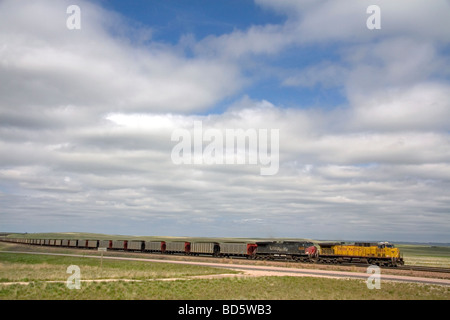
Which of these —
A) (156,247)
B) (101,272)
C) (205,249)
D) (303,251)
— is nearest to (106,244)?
(156,247)

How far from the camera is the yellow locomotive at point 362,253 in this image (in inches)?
1997

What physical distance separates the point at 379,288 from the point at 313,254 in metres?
28.6

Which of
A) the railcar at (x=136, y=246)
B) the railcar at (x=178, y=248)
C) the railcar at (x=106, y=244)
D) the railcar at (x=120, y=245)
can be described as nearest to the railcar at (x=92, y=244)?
the railcar at (x=106, y=244)

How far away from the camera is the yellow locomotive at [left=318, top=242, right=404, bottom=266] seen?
50.7 meters

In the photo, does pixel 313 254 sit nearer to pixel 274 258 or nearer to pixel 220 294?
pixel 274 258

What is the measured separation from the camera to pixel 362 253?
175 ft

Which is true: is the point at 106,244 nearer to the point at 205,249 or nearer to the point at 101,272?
the point at 205,249

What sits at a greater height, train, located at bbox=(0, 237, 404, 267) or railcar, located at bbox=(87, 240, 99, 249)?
train, located at bbox=(0, 237, 404, 267)

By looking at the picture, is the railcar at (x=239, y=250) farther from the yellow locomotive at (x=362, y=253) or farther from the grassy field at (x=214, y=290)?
the grassy field at (x=214, y=290)

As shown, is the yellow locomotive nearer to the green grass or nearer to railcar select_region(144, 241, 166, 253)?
the green grass

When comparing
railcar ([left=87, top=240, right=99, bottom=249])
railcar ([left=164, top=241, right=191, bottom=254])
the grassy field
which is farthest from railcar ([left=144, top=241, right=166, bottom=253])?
the grassy field

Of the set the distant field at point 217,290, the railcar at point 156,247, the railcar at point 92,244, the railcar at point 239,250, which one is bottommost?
the railcar at point 92,244
